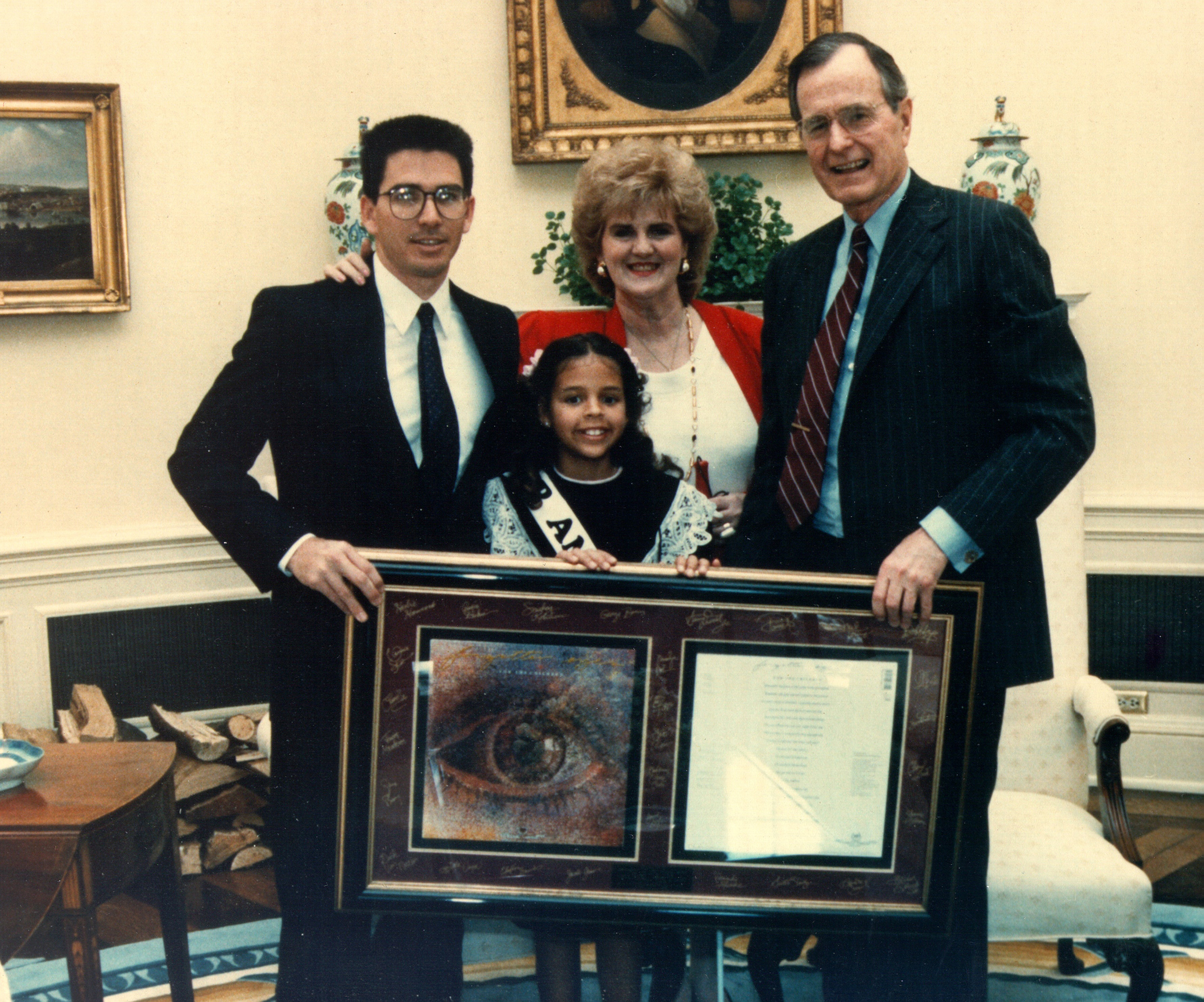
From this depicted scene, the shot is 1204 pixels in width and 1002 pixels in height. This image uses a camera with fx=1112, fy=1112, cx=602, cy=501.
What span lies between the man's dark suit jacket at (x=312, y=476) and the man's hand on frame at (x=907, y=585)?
69 cm

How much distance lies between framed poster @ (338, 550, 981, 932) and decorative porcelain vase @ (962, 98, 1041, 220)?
2.19 m

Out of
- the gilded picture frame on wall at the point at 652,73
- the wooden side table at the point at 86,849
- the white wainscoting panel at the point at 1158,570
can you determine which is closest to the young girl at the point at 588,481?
the wooden side table at the point at 86,849

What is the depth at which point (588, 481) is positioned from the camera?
1.89 meters

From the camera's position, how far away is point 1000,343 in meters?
1.65

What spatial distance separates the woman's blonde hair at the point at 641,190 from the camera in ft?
6.56

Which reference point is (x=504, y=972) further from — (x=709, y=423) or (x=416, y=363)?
(x=416, y=363)

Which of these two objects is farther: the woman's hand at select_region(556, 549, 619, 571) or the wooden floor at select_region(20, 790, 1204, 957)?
the wooden floor at select_region(20, 790, 1204, 957)

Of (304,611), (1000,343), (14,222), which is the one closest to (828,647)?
(1000,343)

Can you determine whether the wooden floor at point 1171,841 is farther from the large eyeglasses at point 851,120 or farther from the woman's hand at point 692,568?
the large eyeglasses at point 851,120

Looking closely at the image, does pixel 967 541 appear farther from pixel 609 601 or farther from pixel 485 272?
pixel 485 272

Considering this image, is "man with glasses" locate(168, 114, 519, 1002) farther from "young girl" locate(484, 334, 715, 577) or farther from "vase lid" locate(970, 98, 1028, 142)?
"vase lid" locate(970, 98, 1028, 142)

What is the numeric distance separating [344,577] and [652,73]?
8.48 feet

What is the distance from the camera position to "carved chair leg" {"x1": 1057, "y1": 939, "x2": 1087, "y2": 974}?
2.50m

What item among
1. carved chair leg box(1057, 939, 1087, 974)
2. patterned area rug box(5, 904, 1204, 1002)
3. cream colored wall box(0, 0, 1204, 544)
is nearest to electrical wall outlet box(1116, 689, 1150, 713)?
cream colored wall box(0, 0, 1204, 544)
